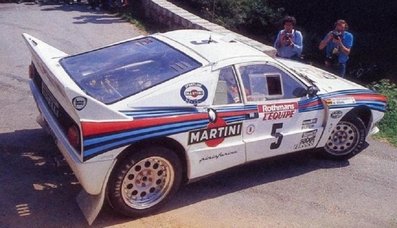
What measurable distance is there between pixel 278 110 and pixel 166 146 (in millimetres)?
1383

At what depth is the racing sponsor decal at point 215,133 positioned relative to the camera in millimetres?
4495

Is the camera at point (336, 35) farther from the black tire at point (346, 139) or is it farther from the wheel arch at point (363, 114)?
the black tire at point (346, 139)

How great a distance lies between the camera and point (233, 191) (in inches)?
201

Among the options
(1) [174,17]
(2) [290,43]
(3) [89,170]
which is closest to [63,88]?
(3) [89,170]

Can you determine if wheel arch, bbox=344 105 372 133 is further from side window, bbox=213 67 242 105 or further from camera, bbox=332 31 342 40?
camera, bbox=332 31 342 40

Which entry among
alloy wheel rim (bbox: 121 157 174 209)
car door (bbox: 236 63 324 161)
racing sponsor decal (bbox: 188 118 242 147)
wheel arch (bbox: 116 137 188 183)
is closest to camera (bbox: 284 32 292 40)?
car door (bbox: 236 63 324 161)

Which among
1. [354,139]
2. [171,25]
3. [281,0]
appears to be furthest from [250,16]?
[354,139]

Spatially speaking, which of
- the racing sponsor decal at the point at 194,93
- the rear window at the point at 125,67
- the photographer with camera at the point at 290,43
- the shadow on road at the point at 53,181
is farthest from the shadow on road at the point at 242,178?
the photographer with camera at the point at 290,43

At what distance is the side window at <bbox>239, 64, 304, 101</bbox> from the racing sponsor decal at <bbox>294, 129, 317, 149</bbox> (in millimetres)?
542

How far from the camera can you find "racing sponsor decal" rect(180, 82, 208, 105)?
14.5ft

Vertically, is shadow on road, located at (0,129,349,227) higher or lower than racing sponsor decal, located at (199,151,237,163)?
lower

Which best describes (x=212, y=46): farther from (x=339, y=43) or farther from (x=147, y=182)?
(x=339, y=43)

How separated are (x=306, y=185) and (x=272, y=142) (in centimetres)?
75

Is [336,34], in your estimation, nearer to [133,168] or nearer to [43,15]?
[133,168]
